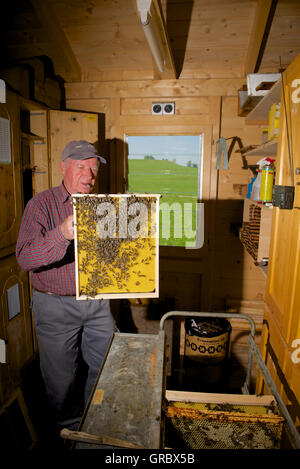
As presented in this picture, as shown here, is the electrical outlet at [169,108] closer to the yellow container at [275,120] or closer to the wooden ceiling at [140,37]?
the wooden ceiling at [140,37]

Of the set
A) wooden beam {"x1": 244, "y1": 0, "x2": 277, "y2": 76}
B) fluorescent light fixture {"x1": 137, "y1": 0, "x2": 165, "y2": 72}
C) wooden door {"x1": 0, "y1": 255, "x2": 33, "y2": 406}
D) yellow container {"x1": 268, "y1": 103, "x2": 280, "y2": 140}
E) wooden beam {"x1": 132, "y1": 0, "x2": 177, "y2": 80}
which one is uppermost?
wooden beam {"x1": 244, "y1": 0, "x2": 277, "y2": 76}

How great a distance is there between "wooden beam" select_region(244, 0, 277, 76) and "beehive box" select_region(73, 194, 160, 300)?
1893 mm

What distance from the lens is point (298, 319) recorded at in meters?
1.35

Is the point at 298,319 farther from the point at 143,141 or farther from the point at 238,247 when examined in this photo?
the point at 143,141

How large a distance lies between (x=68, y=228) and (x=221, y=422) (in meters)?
1.12

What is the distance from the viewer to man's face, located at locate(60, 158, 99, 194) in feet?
6.16

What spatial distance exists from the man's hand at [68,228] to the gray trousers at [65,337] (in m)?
0.56

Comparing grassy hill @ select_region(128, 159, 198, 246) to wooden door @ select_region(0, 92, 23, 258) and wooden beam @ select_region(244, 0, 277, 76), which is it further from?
wooden door @ select_region(0, 92, 23, 258)

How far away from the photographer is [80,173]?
6.19ft

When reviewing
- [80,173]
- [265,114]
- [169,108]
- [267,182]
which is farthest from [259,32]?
[80,173]

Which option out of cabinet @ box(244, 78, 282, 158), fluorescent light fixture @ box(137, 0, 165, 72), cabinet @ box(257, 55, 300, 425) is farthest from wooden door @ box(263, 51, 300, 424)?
fluorescent light fixture @ box(137, 0, 165, 72)

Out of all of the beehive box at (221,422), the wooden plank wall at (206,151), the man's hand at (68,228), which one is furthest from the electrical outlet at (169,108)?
the beehive box at (221,422)

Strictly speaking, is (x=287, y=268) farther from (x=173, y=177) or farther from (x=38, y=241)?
(x=173, y=177)

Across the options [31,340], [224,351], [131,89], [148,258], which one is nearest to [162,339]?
[148,258]
